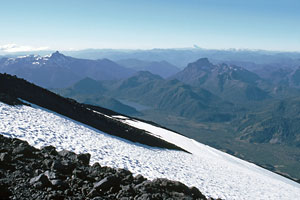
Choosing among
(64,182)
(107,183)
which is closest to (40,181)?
(64,182)

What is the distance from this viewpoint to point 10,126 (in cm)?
2098

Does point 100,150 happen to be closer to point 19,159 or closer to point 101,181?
point 19,159

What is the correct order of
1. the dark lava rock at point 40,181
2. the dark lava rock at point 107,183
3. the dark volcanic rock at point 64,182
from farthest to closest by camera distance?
1. the dark lava rock at point 107,183
2. the dark lava rock at point 40,181
3. the dark volcanic rock at point 64,182

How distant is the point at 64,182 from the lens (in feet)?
35.1

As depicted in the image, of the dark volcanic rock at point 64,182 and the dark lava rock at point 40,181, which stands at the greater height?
the dark lava rock at point 40,181

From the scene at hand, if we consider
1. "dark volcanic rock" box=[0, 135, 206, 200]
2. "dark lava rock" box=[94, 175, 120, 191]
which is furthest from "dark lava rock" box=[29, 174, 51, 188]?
"dark lava rock" box=[94, 175, 120, 191]

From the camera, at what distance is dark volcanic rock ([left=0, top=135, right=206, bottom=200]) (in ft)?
33.0

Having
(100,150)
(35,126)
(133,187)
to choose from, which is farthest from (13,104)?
(133,187)

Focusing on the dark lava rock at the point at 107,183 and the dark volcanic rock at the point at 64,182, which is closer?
the dark volcanic rock at the point at 64,182

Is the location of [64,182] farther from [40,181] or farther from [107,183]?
[107,183]

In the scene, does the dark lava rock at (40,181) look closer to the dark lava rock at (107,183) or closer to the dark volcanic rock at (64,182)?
the dark volcanic rock at (64,182)

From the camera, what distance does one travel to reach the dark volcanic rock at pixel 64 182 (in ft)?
33.0

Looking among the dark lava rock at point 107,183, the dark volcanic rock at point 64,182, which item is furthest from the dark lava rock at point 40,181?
the dark lava rock at point 107,183

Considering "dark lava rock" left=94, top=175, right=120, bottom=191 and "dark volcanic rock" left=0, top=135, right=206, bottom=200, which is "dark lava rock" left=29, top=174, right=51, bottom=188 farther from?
"dark lava rock" left=94, top=175, right=120, bottom=191
